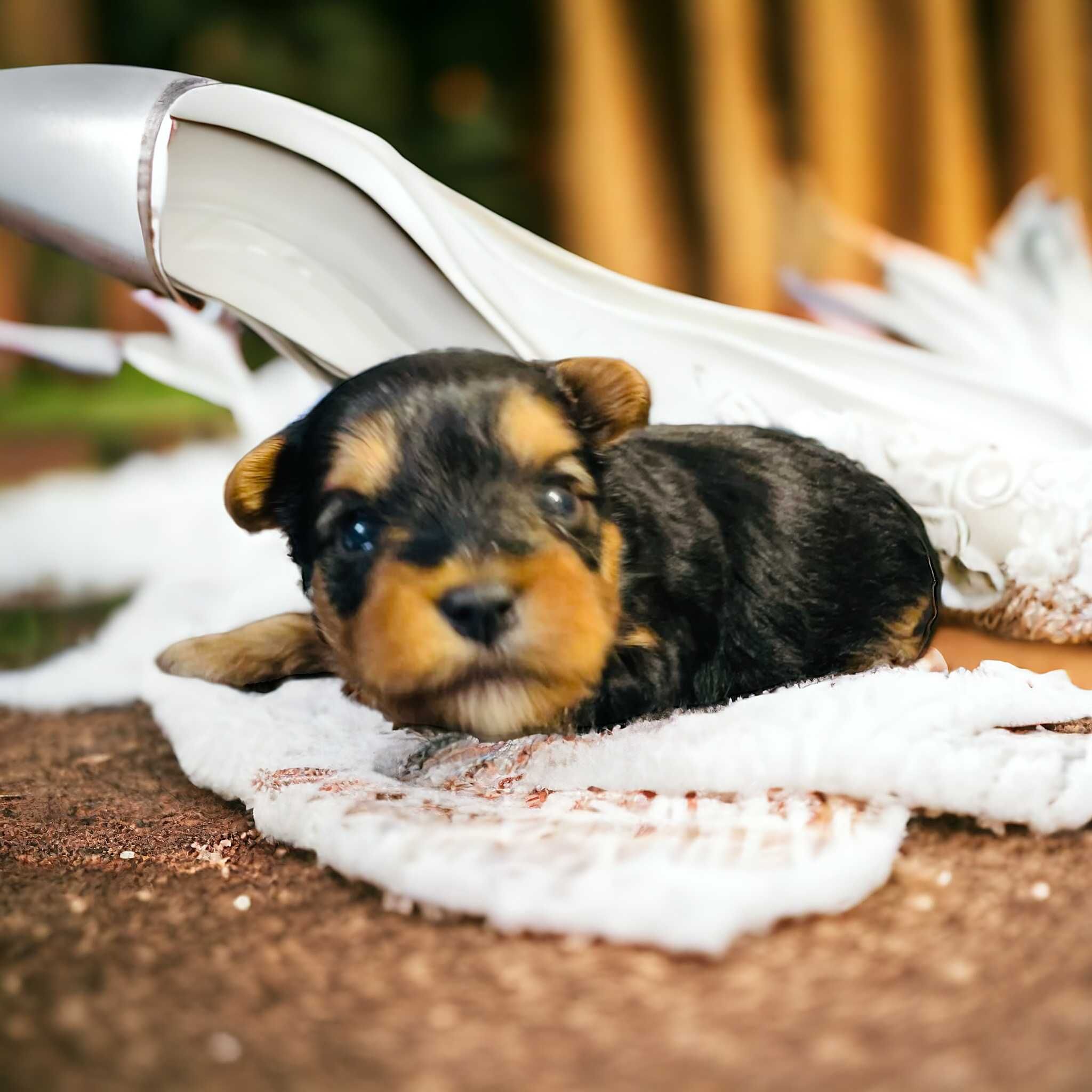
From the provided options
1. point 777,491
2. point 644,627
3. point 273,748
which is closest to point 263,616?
point 273,748

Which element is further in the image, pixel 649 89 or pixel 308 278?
pixel 649 89

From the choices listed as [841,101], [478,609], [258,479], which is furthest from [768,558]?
[841,101]

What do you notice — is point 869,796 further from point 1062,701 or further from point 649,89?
point 649,89

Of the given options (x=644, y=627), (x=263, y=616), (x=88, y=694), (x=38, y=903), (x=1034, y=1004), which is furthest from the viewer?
(x=88, y=694)

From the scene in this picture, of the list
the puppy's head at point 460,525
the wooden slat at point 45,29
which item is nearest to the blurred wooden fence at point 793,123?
the puppy's head at point 460,525

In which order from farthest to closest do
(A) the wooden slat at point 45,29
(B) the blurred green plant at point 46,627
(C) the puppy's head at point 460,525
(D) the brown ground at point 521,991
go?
(B) the blurred green plant at point 46,627 → (A) the wooden slat at point 45,29 → (C) the puppy's head at point 460,525 → (D) the brown ground at point 521,991

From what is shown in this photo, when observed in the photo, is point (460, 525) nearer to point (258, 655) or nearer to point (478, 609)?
point (478, 609)

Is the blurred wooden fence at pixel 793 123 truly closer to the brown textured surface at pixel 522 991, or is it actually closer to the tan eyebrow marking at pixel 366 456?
the tan eyebrow marking at pixel 366 456
